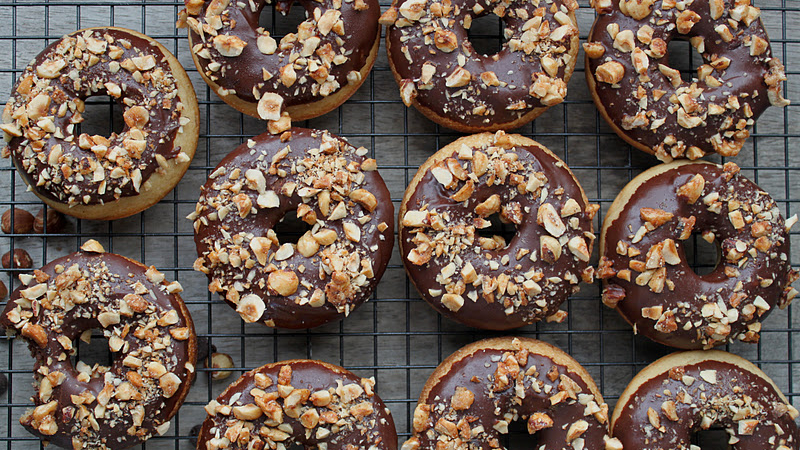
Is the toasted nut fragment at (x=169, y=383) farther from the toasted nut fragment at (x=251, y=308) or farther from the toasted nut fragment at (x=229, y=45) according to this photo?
the toasted nut fragment at (x=229, y=45)

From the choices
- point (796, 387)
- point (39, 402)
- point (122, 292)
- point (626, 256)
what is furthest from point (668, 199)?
point (39, 402)

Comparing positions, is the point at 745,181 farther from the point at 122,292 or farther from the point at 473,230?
the point at 122,292

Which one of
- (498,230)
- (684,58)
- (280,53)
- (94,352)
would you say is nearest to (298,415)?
(94,352)

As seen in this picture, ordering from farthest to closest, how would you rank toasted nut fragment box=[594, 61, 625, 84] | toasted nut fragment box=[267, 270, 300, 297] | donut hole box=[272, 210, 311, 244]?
donut hole box=[272, 210, 311, 244] → toasted nut fragment box=[594, 61, 625, 84] → toasted nut fragment box=[267, 270, 300, 297]

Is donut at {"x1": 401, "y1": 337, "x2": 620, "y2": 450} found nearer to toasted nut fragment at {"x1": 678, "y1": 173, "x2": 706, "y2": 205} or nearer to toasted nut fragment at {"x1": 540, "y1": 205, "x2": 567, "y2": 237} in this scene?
toasted nut fragment at {"x1": 540, "y1": 205, "x2": 567, "y2": 237}

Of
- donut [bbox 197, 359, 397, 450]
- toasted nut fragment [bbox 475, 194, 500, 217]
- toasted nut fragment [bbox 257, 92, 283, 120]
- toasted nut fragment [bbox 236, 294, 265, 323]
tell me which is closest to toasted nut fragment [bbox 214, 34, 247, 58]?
toasted nut fragment [bbox 257, 92, 283, 120]

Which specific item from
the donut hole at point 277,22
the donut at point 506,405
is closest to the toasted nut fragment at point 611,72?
the donut at point 506,405

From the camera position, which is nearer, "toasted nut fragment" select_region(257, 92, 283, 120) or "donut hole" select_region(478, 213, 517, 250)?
"toasted nut fragment" select_region(257, 92, 283, 120)
